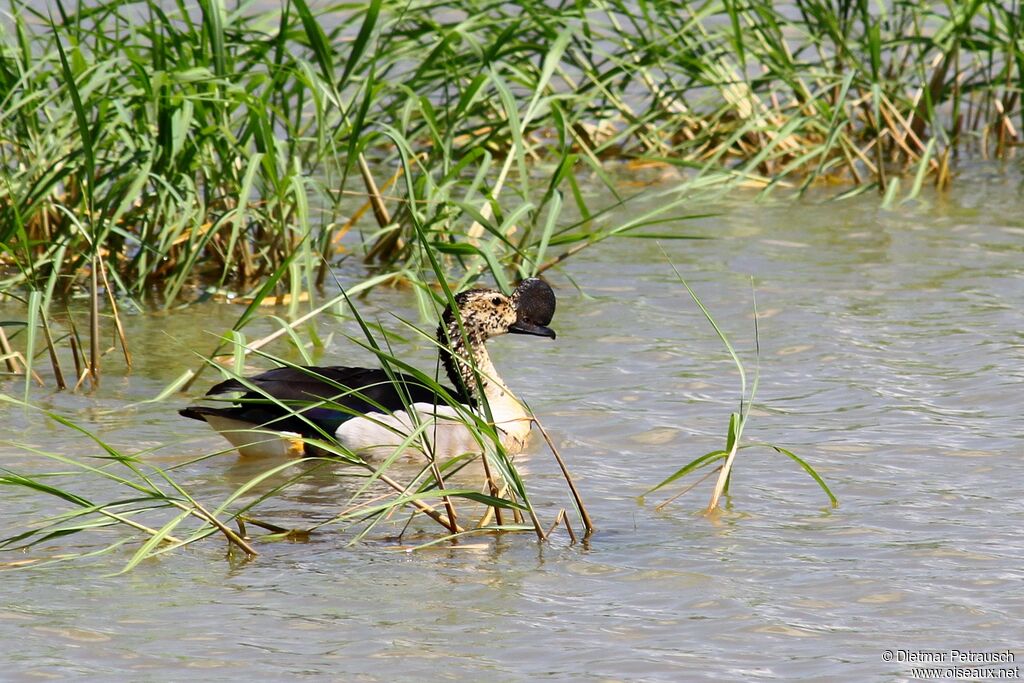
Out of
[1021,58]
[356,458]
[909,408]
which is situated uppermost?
[1021,58]

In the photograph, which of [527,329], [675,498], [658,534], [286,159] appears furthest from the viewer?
[286,159]

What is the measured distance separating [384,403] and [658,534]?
1.30 metres

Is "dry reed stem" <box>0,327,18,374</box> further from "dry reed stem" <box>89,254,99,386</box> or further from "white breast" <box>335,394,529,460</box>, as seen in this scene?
"white breast" <box>335,394,529,460</box>

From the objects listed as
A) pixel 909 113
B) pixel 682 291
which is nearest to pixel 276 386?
pixel 682 291

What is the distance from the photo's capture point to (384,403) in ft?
18.3

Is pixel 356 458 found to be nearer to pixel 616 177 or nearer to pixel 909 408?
pixel 909 408

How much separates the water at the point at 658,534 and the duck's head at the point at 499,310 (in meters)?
0.33

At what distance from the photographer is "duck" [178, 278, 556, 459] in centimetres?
536

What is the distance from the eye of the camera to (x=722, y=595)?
161 inches

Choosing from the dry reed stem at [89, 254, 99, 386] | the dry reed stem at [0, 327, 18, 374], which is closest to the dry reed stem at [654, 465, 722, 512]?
the dry reed stem at [89, 254, 99, 386]

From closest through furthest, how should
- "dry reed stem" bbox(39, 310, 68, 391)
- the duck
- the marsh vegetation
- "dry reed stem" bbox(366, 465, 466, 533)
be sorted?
"dry reed stem" bbox(366, 465, 466, 533) < the duck < "dry reed stem" bbox(39, 310, 68, 391) < the marsh vegetation

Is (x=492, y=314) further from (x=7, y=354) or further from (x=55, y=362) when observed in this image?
(x=7, y=354)

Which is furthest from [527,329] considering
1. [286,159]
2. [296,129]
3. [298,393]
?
[286,159]

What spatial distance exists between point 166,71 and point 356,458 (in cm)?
271
